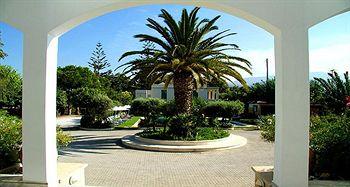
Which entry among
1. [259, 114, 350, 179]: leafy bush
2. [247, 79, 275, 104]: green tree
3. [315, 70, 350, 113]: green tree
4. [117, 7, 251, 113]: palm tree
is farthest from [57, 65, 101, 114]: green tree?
[259, 114, 350, 179]: leafy bush

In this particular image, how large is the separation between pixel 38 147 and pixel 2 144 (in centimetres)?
203

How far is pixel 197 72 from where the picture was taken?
1606cm

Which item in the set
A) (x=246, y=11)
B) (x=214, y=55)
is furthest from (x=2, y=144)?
(x=214, y=55)

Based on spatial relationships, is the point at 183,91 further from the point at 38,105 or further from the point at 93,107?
the point at 38,105

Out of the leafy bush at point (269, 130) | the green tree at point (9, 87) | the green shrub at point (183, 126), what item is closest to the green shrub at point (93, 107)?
the green tree at point (9, 87)

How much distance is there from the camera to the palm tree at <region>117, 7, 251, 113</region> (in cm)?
1595

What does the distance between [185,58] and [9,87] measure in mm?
19516

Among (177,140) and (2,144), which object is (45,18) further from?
(177,140)

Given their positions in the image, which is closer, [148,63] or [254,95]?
[148,63]

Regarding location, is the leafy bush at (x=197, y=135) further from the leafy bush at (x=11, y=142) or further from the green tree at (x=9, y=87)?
the green tree at (x=9, y=87)

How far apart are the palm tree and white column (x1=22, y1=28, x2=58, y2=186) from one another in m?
10.8

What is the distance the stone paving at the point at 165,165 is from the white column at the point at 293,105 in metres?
3.76

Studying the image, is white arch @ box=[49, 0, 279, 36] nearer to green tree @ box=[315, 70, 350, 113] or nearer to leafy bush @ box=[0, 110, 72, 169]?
leafy bush @ box=[0, 110, 72, 169]

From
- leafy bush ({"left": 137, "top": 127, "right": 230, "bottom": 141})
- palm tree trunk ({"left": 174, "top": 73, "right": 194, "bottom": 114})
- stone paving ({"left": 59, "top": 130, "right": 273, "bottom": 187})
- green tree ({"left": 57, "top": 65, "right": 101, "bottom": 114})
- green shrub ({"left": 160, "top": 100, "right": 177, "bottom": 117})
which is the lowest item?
stone paving ({"left": 59, "top": 130, "right": 273, "bottom": 187})
